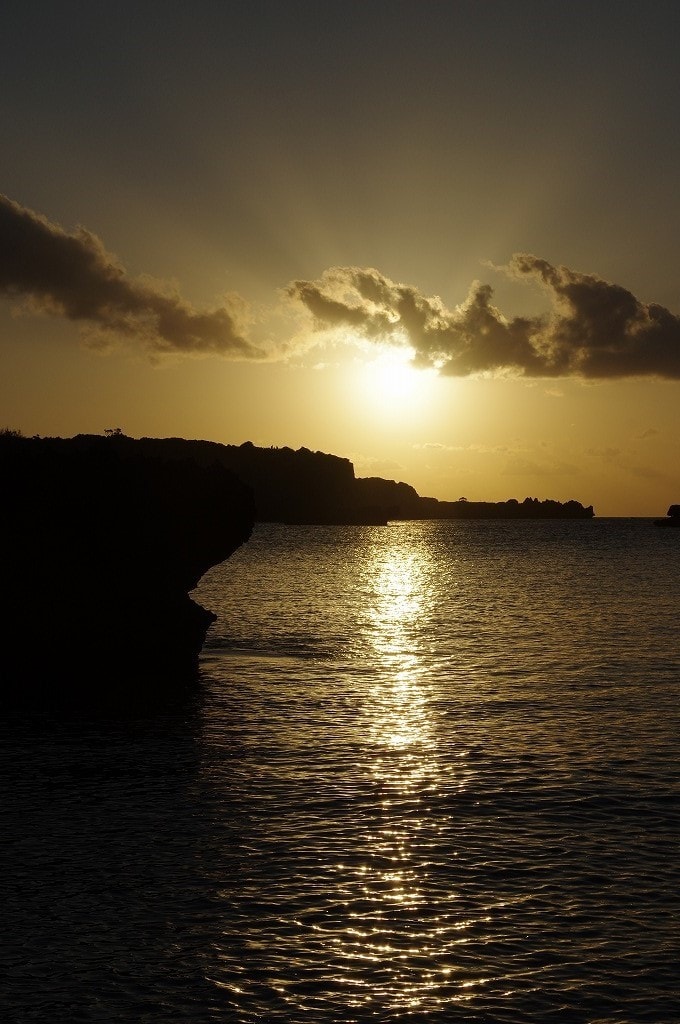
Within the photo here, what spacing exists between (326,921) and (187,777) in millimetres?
11014

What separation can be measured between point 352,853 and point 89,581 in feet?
92.3

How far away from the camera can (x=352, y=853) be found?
21.3 m

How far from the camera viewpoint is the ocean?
49.5 feet

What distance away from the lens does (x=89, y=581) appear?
1834 inches

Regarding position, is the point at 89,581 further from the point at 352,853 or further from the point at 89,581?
the point at 352,853

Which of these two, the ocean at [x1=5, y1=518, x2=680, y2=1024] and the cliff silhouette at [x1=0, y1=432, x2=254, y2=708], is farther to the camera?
the cliff silhouette at [x1=0, y1=432, x2=254, y2=708]

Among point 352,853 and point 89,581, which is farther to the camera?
point 89,581

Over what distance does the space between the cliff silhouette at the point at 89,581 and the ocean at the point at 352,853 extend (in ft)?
12.7

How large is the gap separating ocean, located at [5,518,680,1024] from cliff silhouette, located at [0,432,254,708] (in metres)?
3.88

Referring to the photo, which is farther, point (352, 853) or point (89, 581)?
point (89, 581)

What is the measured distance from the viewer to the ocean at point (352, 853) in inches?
595

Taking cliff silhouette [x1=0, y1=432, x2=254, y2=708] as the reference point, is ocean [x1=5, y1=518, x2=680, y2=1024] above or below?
below

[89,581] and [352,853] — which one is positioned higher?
[89,581]

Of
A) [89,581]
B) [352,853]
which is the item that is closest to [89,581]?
[89,581]
